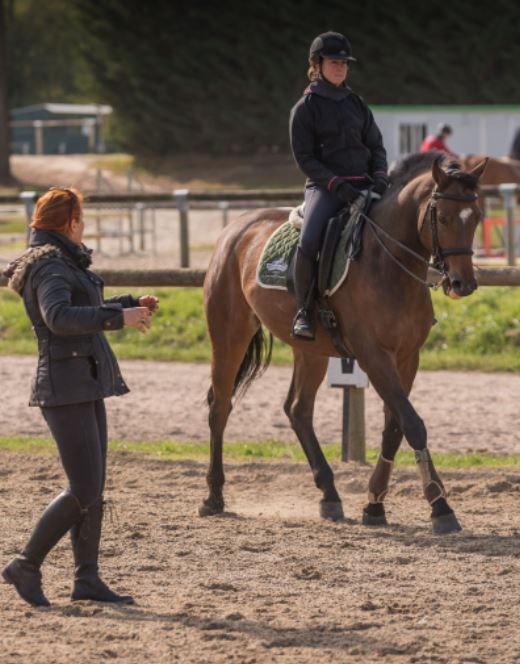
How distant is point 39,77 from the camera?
7381 cm

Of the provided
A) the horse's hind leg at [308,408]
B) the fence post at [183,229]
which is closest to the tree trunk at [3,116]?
the fence post at [183,229]

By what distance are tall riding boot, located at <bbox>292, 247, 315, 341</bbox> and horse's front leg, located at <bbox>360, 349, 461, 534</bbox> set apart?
59cm

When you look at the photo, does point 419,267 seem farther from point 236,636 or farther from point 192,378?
point 192,378

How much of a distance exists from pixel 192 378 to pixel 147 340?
2.08m

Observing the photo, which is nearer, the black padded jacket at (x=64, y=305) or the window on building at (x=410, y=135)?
the black padded jacket at (x=64, y=305)

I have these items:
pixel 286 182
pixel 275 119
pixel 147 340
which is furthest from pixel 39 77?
pixel 147 340

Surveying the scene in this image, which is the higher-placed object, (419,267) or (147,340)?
(419,267)

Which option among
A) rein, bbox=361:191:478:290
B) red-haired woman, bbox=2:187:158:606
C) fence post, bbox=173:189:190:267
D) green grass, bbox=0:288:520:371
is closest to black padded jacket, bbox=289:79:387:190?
rein, bbox=361:191:478:290

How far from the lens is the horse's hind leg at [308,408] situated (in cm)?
836

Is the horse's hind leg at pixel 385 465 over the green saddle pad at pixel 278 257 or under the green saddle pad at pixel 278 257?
under

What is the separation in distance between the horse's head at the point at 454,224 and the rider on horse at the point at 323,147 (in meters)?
0.72

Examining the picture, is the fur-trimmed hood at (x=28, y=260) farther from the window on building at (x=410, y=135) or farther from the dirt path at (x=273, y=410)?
the window on building at (x=410, y=135)

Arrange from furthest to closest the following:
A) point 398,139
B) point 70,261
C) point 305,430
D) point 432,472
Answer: point 398,139
point 305,430
point 432,472
point 70,261

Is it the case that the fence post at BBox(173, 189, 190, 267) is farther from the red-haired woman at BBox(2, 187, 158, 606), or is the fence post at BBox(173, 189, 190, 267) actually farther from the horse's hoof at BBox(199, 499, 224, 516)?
the red-haired woman at BBox(2, 187, 158, 606)
